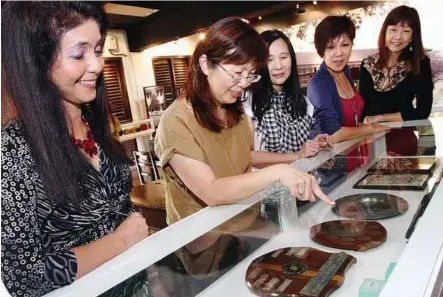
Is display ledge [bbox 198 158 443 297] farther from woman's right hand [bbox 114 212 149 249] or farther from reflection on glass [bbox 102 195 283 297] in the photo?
woman's right hand [bbox 114 212 149 249]

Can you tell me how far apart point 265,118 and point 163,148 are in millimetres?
716

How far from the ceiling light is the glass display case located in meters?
4.66

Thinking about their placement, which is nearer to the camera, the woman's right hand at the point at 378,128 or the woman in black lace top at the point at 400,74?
the woman's right hand at the point at 378,128

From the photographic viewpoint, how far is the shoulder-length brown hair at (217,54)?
4.16 ft

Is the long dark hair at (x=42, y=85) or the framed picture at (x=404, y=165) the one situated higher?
the long dark hair at (x=42, y=85)

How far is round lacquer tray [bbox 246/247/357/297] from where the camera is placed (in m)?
0.78

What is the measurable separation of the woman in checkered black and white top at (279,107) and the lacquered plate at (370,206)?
55cm

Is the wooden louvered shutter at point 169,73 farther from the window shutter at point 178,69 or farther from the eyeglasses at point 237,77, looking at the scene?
the eyeglasses at point 237,77

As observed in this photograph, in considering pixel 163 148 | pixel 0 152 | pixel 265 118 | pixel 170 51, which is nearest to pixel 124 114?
pixel 170 51

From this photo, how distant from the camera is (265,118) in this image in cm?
186

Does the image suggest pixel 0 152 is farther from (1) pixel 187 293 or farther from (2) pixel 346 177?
(2) pixel 346 177

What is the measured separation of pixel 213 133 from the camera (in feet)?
Result: 4.53

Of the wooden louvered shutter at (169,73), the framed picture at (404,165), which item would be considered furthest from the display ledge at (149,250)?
the wooden louvered shutter at (169,73)

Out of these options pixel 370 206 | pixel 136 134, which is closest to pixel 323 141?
pixel 370 206
